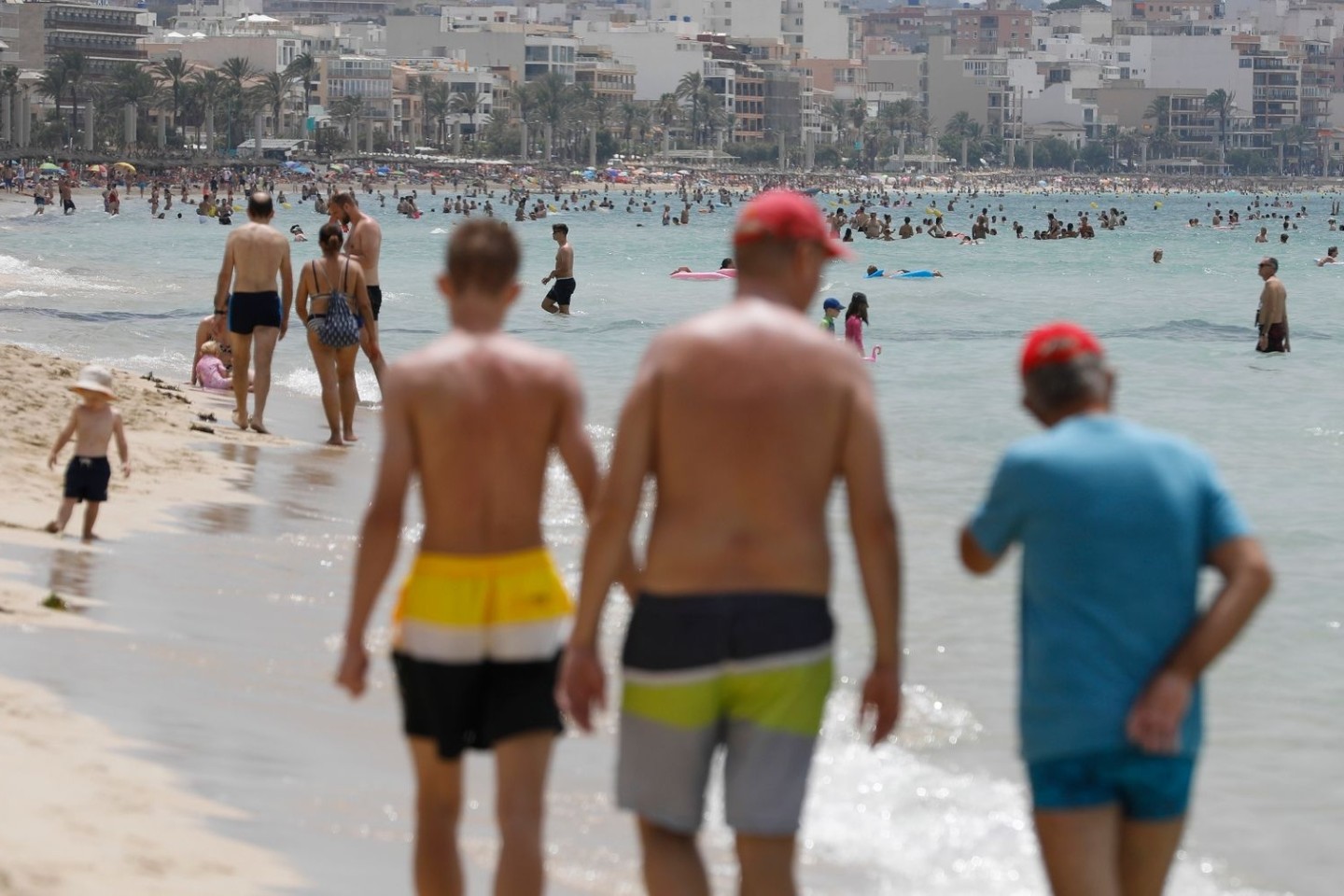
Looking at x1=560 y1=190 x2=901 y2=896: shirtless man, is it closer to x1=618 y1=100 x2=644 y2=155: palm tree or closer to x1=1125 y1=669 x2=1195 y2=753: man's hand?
x1=1125 y1=669 x2=1195 y2=753: man's hand

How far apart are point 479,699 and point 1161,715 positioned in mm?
1179

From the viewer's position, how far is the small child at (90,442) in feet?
25.9

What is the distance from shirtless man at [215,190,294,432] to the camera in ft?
36.6

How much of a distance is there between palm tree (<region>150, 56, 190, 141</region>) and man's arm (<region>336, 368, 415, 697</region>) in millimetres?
121693

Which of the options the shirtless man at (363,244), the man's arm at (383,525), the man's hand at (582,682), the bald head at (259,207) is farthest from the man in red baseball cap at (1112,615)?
the shirtless man at (363,244)

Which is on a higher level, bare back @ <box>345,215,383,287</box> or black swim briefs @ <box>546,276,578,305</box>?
bare back @ <box>345,215,383,287</box>

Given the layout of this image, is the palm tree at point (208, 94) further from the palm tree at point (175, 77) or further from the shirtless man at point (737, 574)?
the shirtless man at point (737, 574)

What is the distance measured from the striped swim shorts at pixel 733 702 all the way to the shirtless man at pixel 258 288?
7889mm

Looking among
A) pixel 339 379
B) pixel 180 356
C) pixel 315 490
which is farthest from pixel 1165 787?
pixel 180 356

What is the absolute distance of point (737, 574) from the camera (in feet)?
11.3


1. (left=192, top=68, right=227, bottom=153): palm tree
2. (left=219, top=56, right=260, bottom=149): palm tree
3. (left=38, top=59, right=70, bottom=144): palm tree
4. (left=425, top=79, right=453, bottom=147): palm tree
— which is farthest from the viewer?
(left=425, top=79, right=453, bottom=147): palm tree

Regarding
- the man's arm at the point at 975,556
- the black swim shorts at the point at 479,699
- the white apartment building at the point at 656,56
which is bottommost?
the black swim shorts at the point at 479,699

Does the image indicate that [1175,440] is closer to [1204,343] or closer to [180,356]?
[180,356]

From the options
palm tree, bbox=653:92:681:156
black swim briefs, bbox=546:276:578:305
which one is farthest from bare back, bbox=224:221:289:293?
palm tree, bbox=653:92:681:156
